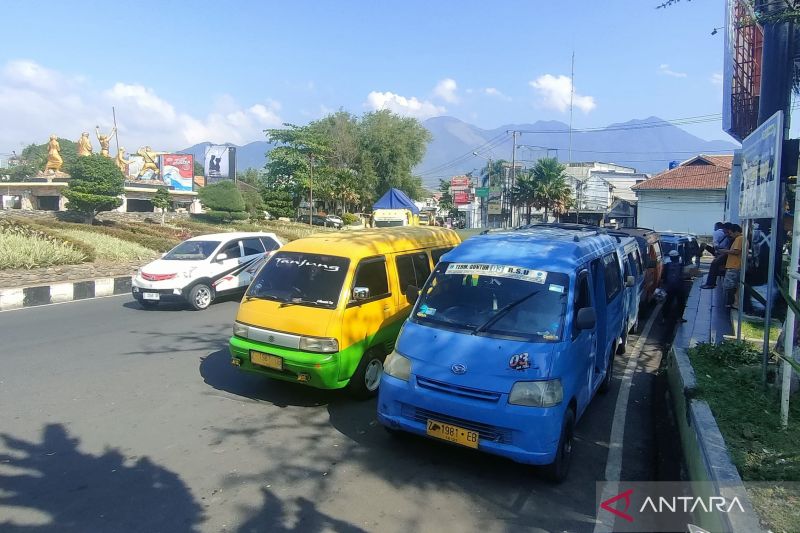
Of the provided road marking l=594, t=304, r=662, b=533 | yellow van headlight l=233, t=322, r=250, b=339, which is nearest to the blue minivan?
road marking l=594, t=304, r=662, b=533

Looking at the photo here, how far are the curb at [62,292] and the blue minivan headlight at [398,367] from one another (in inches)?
420

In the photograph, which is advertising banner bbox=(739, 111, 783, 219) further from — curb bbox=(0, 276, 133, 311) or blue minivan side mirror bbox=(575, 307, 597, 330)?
curb bbox=(0, 276, 133, 311)

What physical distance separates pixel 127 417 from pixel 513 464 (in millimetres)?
3829

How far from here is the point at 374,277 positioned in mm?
A: 6227

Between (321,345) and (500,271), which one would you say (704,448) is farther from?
(321,345)

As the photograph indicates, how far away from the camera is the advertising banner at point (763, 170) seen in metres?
4.55

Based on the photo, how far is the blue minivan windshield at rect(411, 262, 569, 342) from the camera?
14.7 feet

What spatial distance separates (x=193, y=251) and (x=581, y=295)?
9.05 meters

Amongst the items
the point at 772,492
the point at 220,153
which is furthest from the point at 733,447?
the point at 220,153

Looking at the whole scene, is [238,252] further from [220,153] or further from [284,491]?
→ [220,153]

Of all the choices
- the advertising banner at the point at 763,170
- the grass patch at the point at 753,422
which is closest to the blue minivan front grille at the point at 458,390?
the grass patch at the point at 753,422

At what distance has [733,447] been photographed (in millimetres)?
3980

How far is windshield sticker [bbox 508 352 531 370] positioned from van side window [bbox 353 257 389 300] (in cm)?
232

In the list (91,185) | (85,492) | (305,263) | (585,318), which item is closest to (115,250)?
(91,185)
